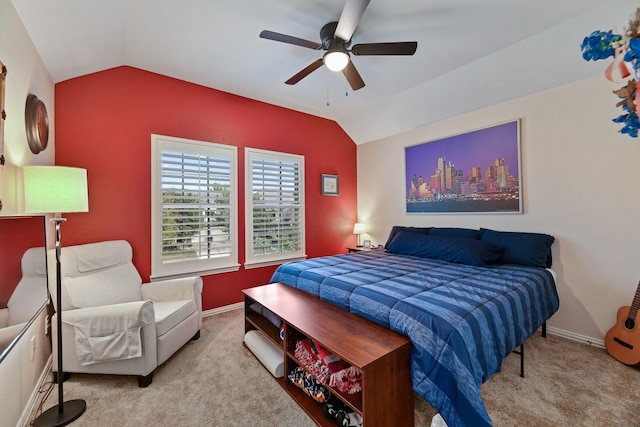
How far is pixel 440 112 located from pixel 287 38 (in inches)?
97.4

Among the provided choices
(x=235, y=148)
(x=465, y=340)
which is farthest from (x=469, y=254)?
(x=235, y=148)

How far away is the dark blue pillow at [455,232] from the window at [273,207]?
6.43ft

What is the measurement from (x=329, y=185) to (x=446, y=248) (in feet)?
7.28

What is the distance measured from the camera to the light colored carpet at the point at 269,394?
1.68m

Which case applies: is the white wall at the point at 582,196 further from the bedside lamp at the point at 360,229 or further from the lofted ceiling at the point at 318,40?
the bedside lamp at the point at 360,229

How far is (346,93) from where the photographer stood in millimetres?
3623

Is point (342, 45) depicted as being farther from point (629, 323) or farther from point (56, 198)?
point (629, 323)

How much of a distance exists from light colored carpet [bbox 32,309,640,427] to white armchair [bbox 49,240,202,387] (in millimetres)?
143

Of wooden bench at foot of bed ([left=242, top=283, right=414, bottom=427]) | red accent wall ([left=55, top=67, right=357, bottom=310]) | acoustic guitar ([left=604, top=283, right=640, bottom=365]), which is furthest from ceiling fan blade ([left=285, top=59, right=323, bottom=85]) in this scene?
acoustic guitar ([left=604, top=283, right=640, bottom=365])

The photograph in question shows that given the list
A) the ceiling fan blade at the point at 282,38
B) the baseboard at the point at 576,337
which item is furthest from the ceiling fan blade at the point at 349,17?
the baseboard at the point at 576,337

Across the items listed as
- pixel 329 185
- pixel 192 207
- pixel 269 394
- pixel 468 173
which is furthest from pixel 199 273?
pixel 468 173

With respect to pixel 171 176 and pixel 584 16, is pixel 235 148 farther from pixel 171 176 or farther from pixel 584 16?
pixel 584 16

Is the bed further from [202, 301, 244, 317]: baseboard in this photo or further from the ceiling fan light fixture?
the ceiling fan light fixture

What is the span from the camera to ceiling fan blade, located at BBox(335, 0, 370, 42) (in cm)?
172
